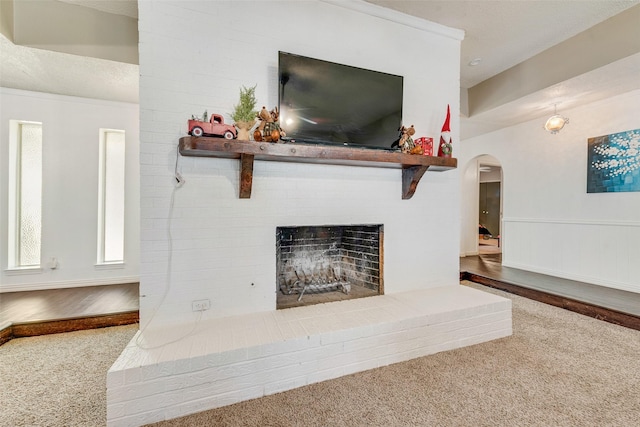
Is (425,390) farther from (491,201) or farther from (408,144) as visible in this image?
(491,201)

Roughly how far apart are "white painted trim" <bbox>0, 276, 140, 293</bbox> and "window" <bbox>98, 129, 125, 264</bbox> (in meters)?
0.24

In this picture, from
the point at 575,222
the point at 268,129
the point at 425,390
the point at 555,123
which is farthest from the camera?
the point at 575,222

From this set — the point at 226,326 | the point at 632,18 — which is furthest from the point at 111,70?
the point at 632,18

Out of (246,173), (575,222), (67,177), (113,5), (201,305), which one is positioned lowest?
(201,305)

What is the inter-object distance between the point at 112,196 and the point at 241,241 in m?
2.75

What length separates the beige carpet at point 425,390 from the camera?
56.5 inches

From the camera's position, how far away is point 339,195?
2.33 metres

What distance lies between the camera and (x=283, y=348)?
1654 millimetres

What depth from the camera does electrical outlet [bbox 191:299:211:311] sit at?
6.25 ft

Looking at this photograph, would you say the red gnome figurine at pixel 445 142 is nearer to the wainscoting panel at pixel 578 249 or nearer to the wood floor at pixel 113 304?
the wood floor at pixel 113 304

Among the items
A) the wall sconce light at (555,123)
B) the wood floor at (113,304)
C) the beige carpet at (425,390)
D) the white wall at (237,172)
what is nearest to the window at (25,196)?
the wood floor at (113,304)

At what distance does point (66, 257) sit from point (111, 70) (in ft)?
7.67

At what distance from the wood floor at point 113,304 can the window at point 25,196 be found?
510mm

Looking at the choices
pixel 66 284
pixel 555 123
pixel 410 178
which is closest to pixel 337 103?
pixel 410 178
